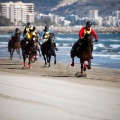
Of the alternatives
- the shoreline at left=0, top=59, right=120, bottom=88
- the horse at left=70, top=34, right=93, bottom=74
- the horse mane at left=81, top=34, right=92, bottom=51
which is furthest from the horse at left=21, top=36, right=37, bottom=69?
the horse mane at left=81, top=34, right=92, bottom=51

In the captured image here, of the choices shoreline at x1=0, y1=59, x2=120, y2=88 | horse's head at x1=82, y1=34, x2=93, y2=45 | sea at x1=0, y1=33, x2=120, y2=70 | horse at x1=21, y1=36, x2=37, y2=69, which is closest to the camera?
shoreline at x1=0, y1=59, x2=120, y2=88

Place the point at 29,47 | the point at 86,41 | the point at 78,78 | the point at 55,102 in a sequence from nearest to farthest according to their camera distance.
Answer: the point at 55,102, the point at 86,41, the point at 78,78, the point at 29,47

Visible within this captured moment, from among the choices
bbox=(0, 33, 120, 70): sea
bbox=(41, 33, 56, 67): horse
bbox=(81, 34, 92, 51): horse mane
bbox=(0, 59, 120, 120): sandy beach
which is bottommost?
bbox=(0, 33, 120, 70): sea

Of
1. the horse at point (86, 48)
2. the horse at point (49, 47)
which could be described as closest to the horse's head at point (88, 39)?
the horse at point (86, 48)

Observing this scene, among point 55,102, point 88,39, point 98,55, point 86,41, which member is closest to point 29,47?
point 86,41

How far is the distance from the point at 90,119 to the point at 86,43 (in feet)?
26.1

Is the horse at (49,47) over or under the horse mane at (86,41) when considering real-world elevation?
under

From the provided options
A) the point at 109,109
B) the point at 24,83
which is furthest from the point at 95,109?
the point at 24,83

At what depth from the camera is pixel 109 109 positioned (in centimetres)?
962

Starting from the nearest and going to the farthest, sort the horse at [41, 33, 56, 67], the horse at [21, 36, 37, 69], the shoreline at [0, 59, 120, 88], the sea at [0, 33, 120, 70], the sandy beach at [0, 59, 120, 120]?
the sandy beach at [0, 59, 120, 120] < the shoreline at [0, 59, 120, 88] < the horse at [21, 36, 37, 69] < the horse at [41, 33, 56, 67] < the sea at [0, 33, 120, 70]

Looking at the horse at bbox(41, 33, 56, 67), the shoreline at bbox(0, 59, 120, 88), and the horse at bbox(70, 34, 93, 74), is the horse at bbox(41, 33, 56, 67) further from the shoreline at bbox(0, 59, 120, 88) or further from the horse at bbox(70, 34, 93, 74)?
the horse at bbox(70, 34, 93, 74)

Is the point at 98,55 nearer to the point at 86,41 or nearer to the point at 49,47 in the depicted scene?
the point at 49,47

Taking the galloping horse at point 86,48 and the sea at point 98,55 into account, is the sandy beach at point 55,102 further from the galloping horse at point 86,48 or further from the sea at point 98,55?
the sea at point 98,55

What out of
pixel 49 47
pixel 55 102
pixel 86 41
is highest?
pixel 86 41
